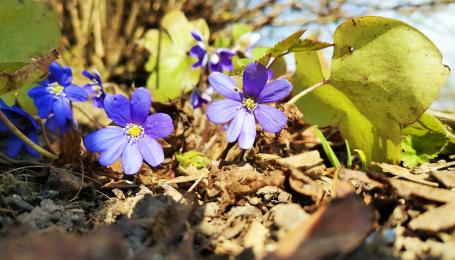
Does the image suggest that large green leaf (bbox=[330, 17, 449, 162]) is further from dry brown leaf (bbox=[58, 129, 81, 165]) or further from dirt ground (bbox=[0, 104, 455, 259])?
dry brown leaf (bbox=[58, 129, 81, 165])

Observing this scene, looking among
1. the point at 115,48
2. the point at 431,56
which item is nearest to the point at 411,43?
the point at 431,56

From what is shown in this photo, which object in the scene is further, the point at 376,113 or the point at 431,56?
the point at 376,113

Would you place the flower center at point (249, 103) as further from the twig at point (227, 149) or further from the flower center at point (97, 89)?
the flower center at point (97, 89)

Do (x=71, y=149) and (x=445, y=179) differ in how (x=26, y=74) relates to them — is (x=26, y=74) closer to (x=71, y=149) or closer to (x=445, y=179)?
(x=71, y=149)

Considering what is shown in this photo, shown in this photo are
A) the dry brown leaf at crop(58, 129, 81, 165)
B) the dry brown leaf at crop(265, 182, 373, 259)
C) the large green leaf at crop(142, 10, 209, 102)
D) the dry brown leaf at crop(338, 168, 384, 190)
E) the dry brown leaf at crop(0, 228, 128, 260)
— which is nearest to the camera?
the dry brown leaf at crop(0, 228, 128, 260)

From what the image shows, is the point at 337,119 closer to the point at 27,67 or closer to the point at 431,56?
the point at 431,56

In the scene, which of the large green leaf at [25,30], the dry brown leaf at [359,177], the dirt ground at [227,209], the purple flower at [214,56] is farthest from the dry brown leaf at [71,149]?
the dry brown leaf at [359,177]

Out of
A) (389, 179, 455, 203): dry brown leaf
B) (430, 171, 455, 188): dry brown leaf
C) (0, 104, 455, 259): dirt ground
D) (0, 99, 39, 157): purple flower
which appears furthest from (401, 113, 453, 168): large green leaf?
(0, 99, 39, 157): purple flower
